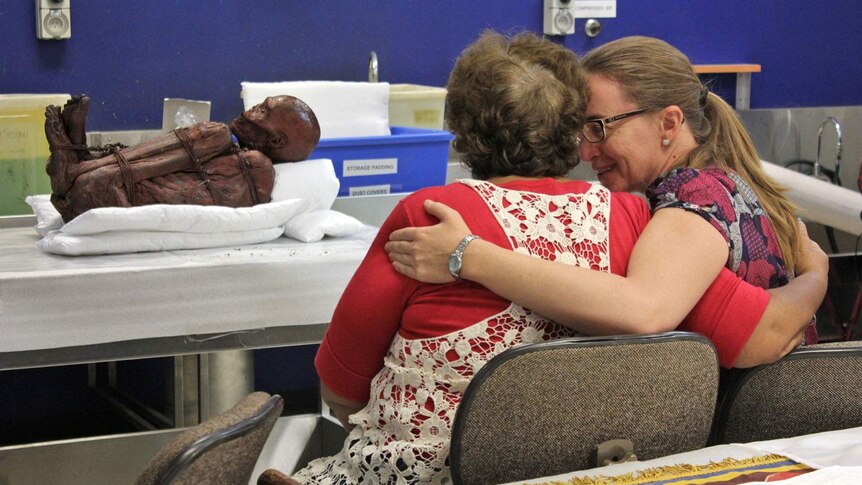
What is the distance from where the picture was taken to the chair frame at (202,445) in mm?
821

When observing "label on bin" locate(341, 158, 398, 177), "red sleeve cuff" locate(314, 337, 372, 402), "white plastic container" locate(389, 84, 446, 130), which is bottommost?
"red sleeve cuff" locate(314, 337, 372, 402)

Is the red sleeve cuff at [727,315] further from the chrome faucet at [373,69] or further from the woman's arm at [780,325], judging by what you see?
the chrome faucet at [373,69]

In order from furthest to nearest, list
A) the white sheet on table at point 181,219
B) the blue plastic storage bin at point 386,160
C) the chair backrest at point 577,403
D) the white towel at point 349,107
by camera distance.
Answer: the white towel at point 349,107 → the blue plastic storage bin at point 386,160 → the white sheet on table at point 181,219 → the chair backrest at point 577,403

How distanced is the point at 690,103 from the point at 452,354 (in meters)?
0.62

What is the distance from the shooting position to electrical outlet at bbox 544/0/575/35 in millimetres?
3977

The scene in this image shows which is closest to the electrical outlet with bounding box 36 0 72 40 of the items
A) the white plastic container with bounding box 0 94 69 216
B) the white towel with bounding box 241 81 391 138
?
the white plastic container with bounding box 0 94 69 216

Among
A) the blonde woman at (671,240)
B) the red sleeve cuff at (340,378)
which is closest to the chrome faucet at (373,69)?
the blonde woman at (671,240)

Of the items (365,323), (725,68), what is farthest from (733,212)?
(725,68)

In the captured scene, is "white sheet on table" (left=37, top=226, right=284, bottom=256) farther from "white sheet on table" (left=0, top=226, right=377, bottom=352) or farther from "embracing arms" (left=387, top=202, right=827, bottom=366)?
"embracing arms" (left=387, top=202, right=827, bottom=366)

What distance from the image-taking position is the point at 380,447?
1345mm

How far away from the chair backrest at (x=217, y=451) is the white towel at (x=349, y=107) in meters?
1.99

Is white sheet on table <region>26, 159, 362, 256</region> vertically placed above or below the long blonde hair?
below

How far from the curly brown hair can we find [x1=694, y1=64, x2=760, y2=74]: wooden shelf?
9.77ft

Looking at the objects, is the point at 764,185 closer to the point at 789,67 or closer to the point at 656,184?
the point at 656,184
